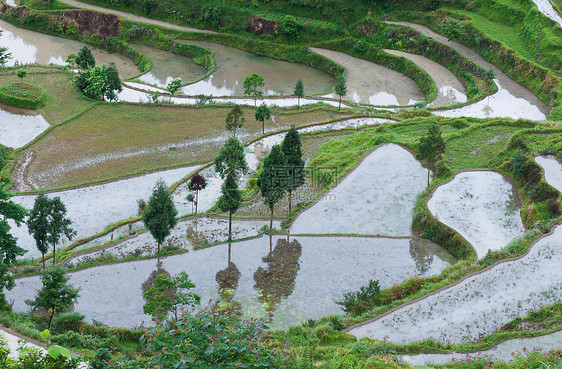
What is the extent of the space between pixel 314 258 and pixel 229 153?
678 centimetres

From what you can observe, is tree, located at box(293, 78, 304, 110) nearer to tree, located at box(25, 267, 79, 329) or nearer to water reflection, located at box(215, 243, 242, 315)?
water reflection, located at box(215, 243, 242, 315)

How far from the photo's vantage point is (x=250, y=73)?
161ft

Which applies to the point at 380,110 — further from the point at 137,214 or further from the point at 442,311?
the point at 442,311

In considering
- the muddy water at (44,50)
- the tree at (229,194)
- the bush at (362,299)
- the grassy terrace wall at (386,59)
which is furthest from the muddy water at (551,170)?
the muddy water at (44,50)

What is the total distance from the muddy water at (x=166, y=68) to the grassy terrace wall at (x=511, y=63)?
20.1 m

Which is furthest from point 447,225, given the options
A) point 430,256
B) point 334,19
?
point 334,19

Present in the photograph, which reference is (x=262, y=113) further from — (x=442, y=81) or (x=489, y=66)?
(x=489, y=66)

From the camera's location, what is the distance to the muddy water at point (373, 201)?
2483 centimetres

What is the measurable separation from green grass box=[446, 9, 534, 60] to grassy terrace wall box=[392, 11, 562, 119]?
73 centimetres

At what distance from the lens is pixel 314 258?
2262 centimetres

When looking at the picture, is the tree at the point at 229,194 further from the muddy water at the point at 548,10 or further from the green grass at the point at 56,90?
the muddy water at the point at 548,10

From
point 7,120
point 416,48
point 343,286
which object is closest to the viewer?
point 343,286

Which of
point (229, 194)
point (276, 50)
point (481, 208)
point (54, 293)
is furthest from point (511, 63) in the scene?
point (54, 293)

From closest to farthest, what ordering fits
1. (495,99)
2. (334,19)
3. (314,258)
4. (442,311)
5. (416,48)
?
1. (442,311)
2. (314,258)
3. (495,99)
4. (416,48)
5. (334,19)
